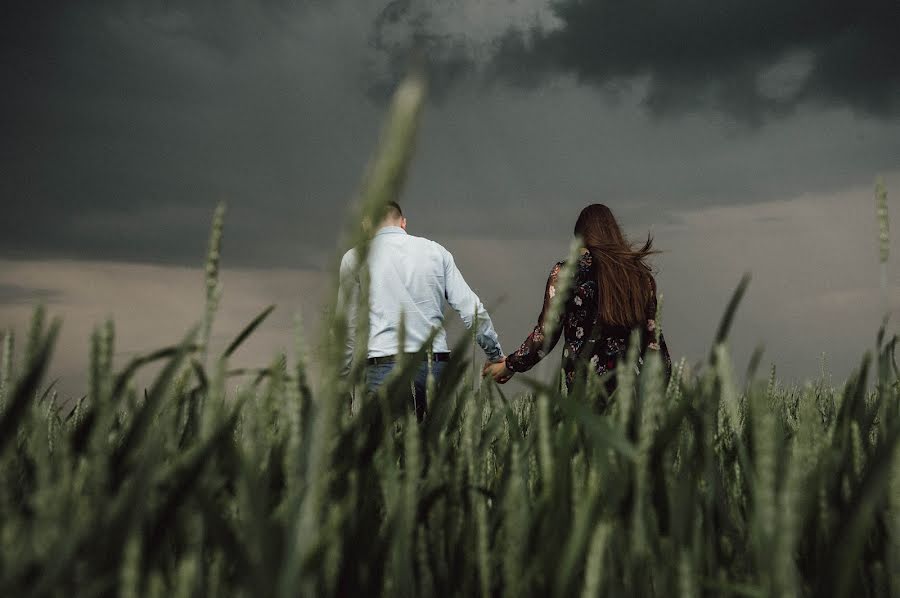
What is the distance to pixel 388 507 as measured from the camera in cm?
84

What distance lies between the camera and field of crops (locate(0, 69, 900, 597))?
54cm

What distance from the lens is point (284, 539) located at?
608 mm

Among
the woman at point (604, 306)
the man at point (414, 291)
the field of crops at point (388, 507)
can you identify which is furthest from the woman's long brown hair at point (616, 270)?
the field of crops at point (388, 507)

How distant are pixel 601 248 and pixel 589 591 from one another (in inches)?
163

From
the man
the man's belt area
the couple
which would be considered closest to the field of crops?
the couple

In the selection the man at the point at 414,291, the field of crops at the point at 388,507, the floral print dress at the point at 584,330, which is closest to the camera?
the field of crops at the point at 388,507

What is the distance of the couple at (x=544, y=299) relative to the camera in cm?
437

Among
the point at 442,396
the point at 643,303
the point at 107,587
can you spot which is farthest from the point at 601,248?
the point at 107,587

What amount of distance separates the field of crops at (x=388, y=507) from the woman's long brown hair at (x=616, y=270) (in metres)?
3.29

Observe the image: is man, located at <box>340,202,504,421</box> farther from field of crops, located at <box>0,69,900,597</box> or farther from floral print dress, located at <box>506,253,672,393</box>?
field of crops, located at <box>0,69,900,597</box>

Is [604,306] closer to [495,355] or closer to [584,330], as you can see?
[584,330]

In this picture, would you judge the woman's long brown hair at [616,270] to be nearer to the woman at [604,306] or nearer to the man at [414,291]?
the woman at [604,306]

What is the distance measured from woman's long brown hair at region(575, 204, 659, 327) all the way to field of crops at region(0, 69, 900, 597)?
329 cm

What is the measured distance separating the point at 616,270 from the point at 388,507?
150 inches
